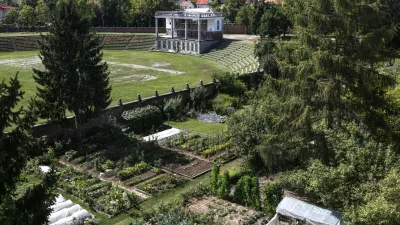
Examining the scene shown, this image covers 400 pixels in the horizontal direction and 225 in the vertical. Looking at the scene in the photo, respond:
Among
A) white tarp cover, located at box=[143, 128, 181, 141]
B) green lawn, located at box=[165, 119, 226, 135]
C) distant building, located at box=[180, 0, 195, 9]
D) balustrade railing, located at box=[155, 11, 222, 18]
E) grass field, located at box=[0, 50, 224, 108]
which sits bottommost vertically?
green lawn, located at box=[165, 119, 226, 135]

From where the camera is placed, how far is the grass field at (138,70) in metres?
37.0

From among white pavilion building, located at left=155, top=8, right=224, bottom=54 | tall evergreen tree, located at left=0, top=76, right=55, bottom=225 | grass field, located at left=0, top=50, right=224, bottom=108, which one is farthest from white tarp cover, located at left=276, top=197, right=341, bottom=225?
white pavilion building, located at left=155, top=8, right=224, bottom=54

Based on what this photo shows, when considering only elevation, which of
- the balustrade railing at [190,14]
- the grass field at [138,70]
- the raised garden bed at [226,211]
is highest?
the balustrade railing at [190,14]

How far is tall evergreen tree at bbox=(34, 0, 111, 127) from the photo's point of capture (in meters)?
22.8

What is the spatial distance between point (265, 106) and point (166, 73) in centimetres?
2749

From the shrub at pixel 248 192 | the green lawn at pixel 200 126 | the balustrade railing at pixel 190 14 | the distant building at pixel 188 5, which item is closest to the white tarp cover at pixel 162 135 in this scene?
the green lawn at pixel 200 126

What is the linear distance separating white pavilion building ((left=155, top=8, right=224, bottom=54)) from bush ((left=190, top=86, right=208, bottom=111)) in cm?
2996

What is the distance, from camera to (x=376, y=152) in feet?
48.9

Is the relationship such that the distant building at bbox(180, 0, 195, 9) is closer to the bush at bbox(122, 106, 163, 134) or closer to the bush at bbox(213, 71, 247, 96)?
the bush at bbox(213, 71, 247, 96)

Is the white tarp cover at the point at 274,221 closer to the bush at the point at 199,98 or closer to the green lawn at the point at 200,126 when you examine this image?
the green lawn at the point at 200,126

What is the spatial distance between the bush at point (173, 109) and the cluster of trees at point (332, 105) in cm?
1116

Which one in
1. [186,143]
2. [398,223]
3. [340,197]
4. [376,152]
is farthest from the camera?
[186,143]

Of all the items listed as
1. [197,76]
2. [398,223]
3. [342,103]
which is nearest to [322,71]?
[342,103]

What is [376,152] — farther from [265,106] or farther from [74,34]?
[74,34]
